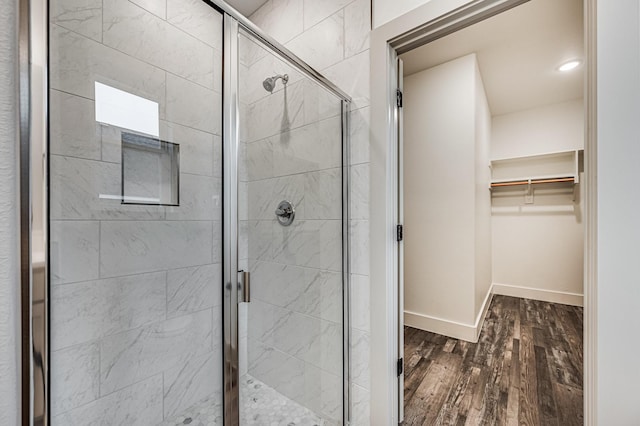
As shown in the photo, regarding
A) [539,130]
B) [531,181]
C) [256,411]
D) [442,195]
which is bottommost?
[256,411]

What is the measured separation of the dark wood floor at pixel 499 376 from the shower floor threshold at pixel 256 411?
649 mm

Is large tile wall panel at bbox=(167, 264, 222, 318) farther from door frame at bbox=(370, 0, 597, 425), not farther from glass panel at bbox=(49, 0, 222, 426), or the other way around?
door frame at bbox=(370, 0, 597, 425)

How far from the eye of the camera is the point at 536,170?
3938mm

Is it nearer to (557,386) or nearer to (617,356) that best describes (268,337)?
(617,356)

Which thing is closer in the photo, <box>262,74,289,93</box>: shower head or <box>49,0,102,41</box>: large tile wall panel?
<box>49,0,102,41</box>: large tile wall panel

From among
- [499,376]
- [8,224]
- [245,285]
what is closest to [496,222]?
[499,376]

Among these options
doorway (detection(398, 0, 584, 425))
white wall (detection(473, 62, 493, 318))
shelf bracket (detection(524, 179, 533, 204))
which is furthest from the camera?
shelf bracket (detection(524, 179, 533, 204))

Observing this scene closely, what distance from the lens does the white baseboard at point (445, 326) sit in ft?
8.50

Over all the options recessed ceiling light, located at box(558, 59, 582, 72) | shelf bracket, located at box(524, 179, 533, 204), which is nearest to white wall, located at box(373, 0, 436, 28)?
recessed ceiling light, located at box(558, 59, 582, 72)

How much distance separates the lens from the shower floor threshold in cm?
118

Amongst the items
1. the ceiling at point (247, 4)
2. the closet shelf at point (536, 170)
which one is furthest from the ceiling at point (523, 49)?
the ceiling at point (247, 4)

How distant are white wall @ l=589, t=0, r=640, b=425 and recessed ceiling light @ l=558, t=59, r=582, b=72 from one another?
2562mm

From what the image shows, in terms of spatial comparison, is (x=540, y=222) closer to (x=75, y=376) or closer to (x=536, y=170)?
(x=536, y=170)

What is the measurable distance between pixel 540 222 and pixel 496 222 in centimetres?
53
